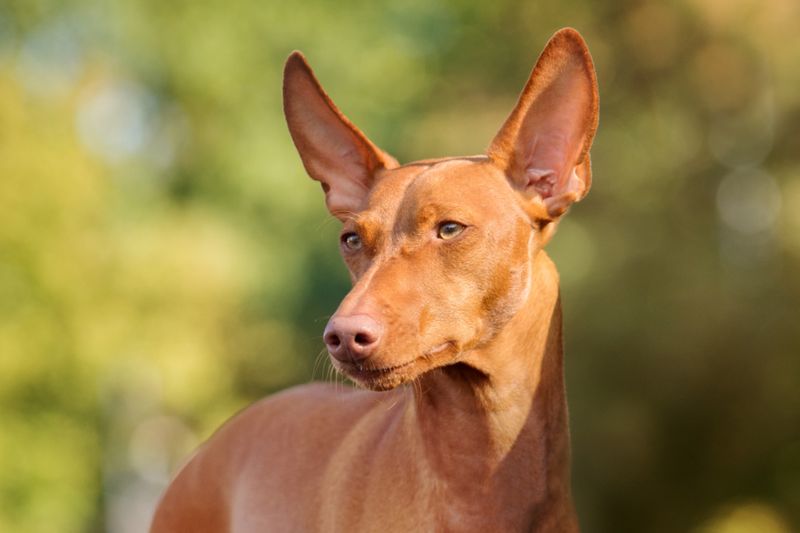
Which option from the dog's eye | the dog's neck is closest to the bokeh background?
the dog's neck

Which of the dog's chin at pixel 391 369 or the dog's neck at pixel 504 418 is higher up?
the dog's chin at pixel 391 369

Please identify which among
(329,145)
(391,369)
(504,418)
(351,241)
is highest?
(329,145)

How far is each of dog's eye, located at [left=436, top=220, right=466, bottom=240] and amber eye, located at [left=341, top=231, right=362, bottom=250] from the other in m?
0.34

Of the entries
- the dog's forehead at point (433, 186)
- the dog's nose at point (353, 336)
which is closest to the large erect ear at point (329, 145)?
the dog's forehead at point (433, 186)

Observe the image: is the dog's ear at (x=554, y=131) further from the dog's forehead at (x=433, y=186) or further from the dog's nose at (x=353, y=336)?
the dog's nose at (x=353, y=336)

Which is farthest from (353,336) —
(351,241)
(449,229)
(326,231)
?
(326,231)

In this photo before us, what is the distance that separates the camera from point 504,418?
4.61 metres

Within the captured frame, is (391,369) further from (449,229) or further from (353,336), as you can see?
(449,229)

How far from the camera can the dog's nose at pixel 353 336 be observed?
4.00 meters

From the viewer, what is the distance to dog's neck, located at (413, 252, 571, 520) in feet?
14.9

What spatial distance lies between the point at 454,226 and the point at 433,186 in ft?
0.66

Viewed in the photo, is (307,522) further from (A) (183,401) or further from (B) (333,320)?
(A) (183,401)

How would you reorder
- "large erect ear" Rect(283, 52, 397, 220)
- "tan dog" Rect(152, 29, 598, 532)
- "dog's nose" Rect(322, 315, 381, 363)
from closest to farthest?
"dog's nose" Rect(322, 315, 381, 363) → "tan dog" Rect(152, 29, 598, 532) → "large erect ear" Rect(283, 52, 397, 220)

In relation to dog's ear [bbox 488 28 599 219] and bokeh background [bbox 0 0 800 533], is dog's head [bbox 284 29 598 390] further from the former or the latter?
bokeh background [bbox 0 0 800 533]
